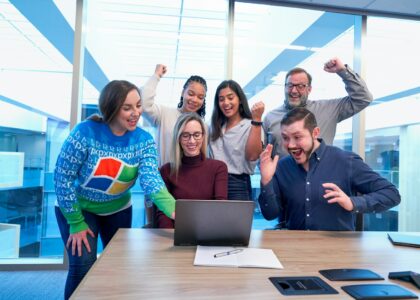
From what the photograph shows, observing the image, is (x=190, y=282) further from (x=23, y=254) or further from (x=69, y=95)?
(x=23, y=254)

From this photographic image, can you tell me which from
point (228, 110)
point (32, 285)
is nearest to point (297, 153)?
point (228, 110)

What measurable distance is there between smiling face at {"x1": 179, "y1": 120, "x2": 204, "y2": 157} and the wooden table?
506 millimetres

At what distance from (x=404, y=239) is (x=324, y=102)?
1.24 metres

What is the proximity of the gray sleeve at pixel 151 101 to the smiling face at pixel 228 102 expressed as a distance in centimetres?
45

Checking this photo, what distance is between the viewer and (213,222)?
1.18m

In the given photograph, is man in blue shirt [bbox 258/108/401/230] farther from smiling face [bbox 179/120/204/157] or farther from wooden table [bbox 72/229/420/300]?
smiling face [bbox 179/120/204/157]

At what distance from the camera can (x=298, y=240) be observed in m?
1.36

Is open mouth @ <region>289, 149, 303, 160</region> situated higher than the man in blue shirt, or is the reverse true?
open mouth @ <region>289, 149, 303, 160</region>

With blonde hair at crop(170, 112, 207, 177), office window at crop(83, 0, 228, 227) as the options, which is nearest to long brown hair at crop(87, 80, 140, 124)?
blonde hair at crop(170, 112, 207, 177)

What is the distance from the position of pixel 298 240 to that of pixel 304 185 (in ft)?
1.23

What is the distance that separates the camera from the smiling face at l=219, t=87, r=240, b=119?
6.66 feet

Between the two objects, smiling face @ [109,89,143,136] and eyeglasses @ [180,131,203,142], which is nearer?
smiling face @ [109,89,143,136]

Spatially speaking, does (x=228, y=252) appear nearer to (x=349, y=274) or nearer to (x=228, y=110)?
(x=349, y=274)

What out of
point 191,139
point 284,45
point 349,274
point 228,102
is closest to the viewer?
point 349,274
